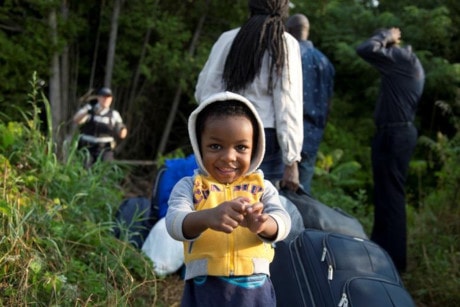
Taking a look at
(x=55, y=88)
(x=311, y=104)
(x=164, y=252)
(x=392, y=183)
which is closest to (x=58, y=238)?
(x=164, y=252)

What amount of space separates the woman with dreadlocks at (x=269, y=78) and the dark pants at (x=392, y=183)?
6.00ft

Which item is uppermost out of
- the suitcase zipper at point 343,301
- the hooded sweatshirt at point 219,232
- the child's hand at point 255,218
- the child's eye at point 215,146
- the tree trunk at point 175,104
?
the child's eye at point 215,146

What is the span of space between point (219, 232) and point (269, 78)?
144 cm

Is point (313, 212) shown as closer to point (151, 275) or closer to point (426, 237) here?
point (151, 275)

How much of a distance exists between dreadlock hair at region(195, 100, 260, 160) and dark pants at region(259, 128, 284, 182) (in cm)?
117

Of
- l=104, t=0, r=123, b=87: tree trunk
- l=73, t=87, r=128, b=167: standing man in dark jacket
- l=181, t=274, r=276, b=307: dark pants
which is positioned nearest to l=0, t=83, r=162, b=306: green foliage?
l=181, t=274, r=276, b=307: dark pants

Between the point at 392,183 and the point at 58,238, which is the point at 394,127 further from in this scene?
the point at 58,238

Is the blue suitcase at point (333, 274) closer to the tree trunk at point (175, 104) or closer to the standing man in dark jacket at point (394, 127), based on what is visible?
the standing man in dark jacket at point (394, 127)

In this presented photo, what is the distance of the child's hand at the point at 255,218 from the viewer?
187 cm

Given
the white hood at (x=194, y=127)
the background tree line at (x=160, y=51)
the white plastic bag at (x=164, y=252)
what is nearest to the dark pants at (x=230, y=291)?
the white hood at (x=194, y=127)

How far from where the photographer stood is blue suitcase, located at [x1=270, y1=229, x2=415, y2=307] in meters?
2.96

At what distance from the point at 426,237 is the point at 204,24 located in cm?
595

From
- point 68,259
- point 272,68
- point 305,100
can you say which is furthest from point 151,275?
point 305,100

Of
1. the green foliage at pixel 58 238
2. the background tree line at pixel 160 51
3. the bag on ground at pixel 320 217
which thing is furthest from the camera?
the background tree line at pixel 160 51
